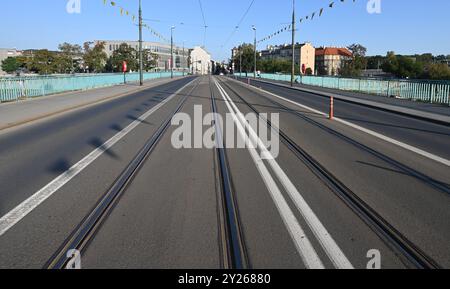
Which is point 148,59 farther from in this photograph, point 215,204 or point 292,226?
point 292,226

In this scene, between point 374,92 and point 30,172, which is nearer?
point 30,172

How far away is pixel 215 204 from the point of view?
5875 mm

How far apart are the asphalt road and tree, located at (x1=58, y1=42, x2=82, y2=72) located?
308 feet

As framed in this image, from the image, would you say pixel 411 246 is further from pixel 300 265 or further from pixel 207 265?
pixel 207 265

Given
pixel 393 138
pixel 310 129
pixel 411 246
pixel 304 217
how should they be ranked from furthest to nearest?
pixel 310 129 < pixel 393 138 < pixel 304 217 < pixel 411 246

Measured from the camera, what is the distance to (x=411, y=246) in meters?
4.42

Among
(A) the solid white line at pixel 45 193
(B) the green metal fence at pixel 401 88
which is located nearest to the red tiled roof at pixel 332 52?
(B) the green metal fence at pixel 401 88

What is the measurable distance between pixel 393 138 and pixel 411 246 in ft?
27.4

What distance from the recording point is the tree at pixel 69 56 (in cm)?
9738

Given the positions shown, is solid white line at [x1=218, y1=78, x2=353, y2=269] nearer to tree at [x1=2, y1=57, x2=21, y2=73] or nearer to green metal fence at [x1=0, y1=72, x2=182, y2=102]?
green metal fence at [x1=0, y1=72, x2=182, y2=102]


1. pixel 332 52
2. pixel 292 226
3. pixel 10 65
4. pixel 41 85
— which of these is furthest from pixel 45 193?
pixel 332 52

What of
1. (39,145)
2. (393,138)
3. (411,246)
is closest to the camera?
(411,246)

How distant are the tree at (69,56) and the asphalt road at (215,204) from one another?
3697 inches
